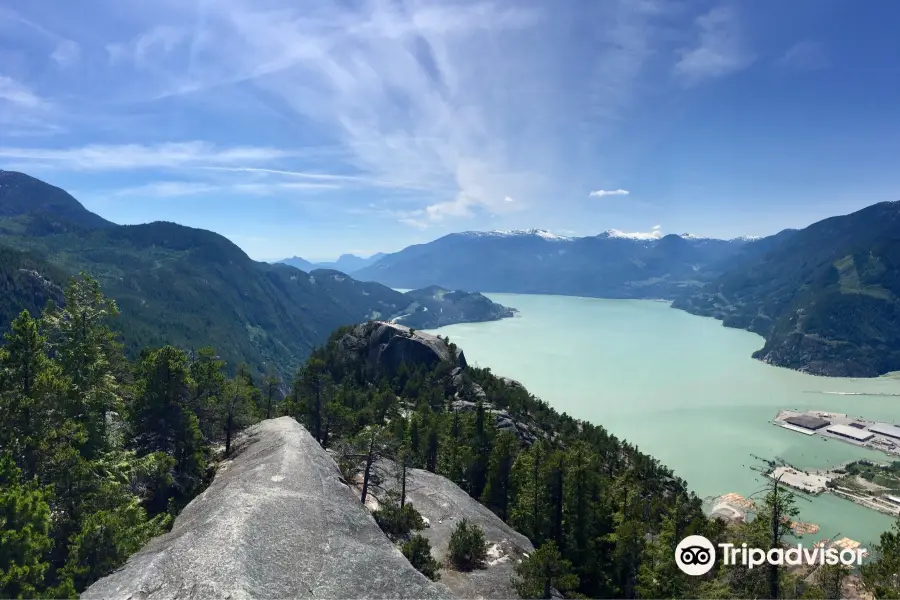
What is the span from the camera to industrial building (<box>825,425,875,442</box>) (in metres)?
160

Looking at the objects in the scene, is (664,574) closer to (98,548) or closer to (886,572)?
(886,572)

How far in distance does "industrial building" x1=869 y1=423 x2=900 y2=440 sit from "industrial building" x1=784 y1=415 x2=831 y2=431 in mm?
13066

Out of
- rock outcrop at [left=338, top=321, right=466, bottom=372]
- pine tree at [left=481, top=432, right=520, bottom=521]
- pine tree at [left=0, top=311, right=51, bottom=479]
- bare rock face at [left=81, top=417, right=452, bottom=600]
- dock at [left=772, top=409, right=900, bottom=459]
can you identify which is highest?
pine tree at [left=0, top=311, right=51, bottom=479]

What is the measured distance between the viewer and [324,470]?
31.2 m

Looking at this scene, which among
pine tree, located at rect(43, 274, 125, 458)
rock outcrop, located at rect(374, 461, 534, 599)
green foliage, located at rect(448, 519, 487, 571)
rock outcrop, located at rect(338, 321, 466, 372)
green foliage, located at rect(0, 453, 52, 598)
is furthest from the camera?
rock outcrop, located at rect(338, 321, 466, 372)

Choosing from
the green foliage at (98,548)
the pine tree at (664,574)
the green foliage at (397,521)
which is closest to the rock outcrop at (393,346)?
the green foliage at (397,521)

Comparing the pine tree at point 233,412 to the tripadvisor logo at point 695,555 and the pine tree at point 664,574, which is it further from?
the tripadvisor logo at point 695,555

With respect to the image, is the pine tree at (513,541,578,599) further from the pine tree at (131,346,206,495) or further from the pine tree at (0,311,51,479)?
the pine tree at (0,311,51,479)

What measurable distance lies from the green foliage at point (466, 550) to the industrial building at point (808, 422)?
7415 inches

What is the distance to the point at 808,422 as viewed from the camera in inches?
6816

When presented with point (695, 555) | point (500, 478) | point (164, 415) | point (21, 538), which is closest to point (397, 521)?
point (164, 415)

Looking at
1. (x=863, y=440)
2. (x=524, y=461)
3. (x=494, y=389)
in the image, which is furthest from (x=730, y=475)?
(x=524, y=461)

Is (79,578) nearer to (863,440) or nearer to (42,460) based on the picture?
(42,460)

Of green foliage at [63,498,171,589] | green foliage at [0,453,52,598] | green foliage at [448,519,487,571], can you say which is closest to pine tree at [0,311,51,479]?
green foliage at [0,453,52,598]
